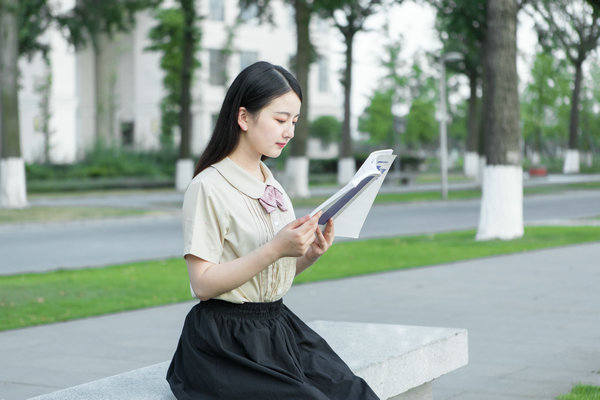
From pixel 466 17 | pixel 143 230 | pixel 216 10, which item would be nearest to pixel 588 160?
pixel 216 10

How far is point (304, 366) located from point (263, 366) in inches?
11.1

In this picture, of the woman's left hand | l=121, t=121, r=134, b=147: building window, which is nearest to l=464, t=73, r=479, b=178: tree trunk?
l=121, t=121, r=134, b=147: building window

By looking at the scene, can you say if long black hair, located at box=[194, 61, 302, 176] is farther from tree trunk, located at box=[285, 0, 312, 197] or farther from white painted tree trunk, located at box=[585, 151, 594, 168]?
white painted tree trunk, located at box=[585, 151, 594, 168]

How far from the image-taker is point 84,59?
57.5 m

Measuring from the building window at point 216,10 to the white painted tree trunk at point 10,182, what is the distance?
34.3 metres

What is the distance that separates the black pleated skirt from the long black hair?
0.54 meters

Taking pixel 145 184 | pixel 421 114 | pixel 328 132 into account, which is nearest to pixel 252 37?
pixel 328 132

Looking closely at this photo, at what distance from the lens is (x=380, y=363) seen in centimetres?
418

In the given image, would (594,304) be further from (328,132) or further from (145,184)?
(328,132)

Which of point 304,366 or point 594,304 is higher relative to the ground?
point 304,366

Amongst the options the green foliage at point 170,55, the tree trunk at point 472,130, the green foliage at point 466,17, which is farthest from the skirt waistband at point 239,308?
the tree trunk at point 472,130

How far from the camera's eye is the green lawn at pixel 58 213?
2153 centimetres

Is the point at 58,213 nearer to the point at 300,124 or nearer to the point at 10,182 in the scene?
the point at 10,182

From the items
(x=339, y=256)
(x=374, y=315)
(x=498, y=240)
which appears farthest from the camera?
(x=498, y=240)
